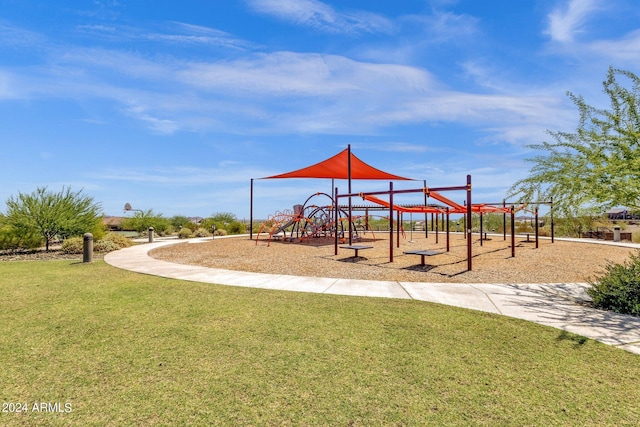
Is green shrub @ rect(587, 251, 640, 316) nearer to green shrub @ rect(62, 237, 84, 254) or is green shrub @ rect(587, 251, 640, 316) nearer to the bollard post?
the bollard post

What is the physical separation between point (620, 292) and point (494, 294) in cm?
197

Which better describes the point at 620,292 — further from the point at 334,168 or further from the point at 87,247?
the point at 334,168

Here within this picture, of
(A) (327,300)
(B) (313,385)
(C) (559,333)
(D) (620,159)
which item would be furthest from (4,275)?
(D) (620,159)

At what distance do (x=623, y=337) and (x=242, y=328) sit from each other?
5029mm

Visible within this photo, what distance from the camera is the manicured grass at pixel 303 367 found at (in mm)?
2699

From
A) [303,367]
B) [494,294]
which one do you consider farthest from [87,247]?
[494,294]

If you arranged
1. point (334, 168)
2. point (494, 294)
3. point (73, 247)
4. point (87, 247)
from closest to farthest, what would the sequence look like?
1. point (494, 294)
2. point (87, 247)
3. point (73, 247)
4. point (334, 168)

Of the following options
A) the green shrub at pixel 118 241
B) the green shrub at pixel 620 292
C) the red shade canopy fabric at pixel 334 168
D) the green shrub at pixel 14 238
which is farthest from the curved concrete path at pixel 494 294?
the red shade canopy fabric at pixel 334 168

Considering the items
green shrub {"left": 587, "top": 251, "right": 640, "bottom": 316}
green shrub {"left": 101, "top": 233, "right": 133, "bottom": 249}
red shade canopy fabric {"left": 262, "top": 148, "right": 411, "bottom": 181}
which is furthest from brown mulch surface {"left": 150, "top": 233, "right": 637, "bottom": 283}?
red shade canopy fabric {"left": 262, "top": 148, "right": 411, "bottom": 181}

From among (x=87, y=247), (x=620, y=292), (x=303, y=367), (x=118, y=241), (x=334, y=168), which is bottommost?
(x=303, y=367)

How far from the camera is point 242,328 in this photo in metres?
4.55

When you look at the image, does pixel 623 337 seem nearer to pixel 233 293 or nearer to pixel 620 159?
pixel 620 159

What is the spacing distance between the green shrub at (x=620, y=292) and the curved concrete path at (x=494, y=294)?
35cm

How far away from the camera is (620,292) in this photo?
5.76m
